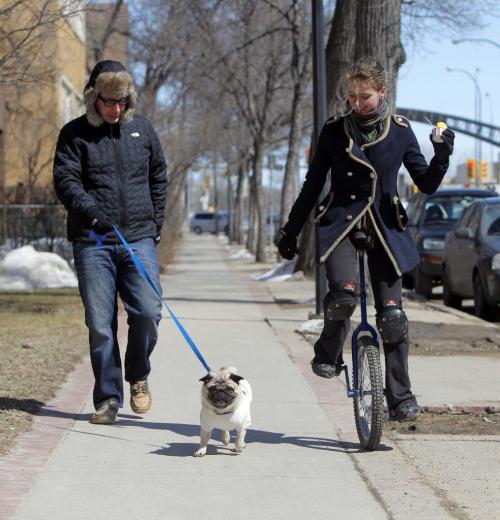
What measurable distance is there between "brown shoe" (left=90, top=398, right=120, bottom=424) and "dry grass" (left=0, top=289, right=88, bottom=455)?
41 cm

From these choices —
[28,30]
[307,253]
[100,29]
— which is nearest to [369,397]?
[28,30]

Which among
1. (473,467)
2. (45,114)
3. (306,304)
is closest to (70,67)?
(45,114)

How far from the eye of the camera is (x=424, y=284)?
20.6 m

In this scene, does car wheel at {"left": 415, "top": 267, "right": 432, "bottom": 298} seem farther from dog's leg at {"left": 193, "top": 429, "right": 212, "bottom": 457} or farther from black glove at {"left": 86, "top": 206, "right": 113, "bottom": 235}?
dog's leg at {"left": 193, "top": 429, "right": 212, "bottom": 457}

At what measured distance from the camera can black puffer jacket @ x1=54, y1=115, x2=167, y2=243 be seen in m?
7.03

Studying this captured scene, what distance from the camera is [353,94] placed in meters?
6.35

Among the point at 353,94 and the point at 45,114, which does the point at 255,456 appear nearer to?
the point at 353,94

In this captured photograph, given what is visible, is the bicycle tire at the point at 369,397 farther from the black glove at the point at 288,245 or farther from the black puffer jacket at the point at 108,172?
the black puffer jacket at the point at 108,172

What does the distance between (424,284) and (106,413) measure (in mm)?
13917

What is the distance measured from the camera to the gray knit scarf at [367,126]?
643 centimetres

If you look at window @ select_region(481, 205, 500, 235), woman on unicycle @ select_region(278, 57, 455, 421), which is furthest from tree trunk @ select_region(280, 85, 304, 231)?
woman on unicycle @ select_region(278, 57, 455, 421)

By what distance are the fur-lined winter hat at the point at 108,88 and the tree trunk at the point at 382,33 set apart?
852 cm

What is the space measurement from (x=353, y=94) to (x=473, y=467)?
203 centimetres

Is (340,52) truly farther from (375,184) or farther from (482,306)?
(375,184)
